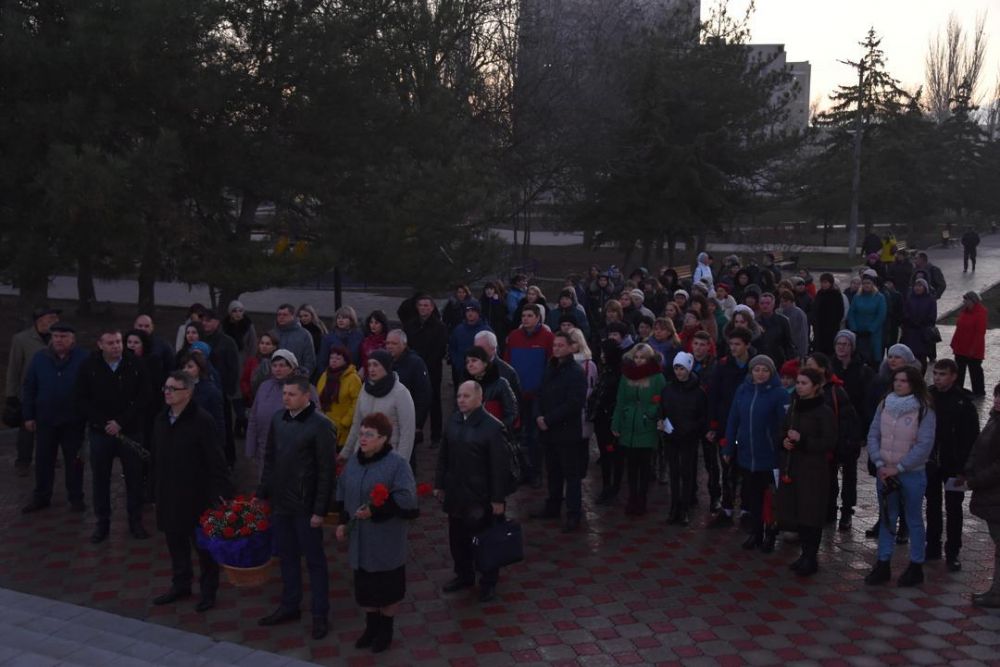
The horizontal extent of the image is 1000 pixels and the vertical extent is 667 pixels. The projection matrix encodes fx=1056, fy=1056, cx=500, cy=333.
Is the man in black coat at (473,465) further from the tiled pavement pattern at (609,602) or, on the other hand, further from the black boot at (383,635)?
the black boot at (383,635)

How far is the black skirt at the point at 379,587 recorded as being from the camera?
20.3 ft

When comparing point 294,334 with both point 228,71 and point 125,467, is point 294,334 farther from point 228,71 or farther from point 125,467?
point 228,71

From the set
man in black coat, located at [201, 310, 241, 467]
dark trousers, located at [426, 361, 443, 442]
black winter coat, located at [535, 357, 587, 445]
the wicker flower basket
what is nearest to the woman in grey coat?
the wicker flower basket

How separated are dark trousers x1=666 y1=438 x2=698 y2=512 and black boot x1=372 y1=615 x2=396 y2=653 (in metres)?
3.25

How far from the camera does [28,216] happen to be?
47.8ft

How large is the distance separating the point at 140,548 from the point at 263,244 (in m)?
8.46

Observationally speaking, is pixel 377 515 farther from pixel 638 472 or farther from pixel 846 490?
pixel 846 490

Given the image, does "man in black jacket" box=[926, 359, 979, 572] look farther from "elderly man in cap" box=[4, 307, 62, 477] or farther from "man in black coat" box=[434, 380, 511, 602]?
"elderly man in cap" box=[4, 307, 62, 477]

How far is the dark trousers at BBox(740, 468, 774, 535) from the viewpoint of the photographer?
802cm

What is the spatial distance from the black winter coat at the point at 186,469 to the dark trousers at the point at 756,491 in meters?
3.88

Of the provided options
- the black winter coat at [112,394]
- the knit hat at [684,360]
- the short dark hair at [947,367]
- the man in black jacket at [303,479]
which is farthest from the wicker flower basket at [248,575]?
the short dark hair at [947,367]

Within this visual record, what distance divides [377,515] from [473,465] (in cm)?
101

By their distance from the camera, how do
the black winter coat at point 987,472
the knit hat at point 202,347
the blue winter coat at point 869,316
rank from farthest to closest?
the blue winter coat at point 869,316, the knit hat at point 202,347, the black winter coat at point 987,472

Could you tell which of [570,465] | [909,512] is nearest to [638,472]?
[570,465]
